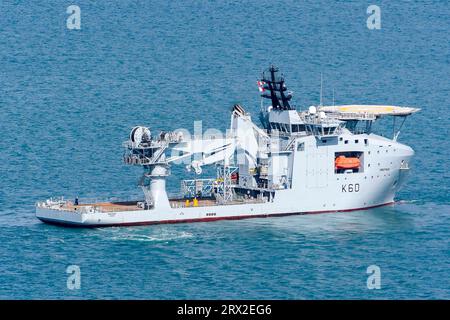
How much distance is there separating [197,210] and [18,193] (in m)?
16.9

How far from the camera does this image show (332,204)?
134375 millimetres

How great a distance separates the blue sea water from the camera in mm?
109375

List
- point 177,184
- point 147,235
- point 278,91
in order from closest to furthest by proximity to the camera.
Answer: point 147,235 < point 278,91 < point 177,184

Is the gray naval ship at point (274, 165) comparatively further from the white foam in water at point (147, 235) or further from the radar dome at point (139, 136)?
the white foam in water at point (147, 235)

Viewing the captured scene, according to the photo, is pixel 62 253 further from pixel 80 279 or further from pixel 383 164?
pixel 383 164

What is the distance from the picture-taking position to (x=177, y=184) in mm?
141375

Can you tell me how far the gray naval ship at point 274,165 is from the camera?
12838cm

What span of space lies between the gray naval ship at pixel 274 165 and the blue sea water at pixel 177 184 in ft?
6.39

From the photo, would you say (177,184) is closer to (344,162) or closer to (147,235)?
(344,162)

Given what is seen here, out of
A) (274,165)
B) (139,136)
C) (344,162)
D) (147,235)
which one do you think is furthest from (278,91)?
(147,235)

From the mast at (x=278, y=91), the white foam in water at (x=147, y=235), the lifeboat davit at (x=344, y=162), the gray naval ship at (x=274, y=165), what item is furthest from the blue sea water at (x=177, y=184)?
the mast at (x=278, y=91)

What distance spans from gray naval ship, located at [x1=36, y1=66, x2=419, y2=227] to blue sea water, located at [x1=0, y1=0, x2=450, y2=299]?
6.39 ft

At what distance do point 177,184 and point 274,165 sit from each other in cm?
1182

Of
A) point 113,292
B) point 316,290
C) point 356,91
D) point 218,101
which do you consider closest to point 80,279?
point 113,292
